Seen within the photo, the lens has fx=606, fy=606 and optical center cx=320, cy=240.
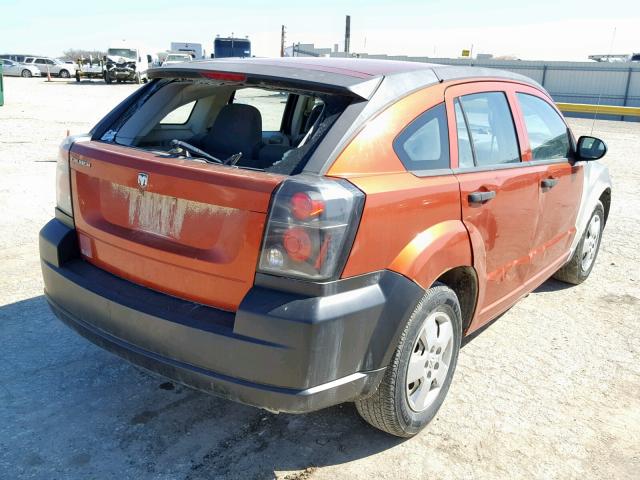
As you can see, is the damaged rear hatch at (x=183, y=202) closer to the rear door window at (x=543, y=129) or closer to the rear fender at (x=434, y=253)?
the rear fender at (x=434, y=253)

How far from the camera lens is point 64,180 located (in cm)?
317

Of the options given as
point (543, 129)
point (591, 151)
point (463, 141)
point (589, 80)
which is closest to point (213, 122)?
point (463, 141)

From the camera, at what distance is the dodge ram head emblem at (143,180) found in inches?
105

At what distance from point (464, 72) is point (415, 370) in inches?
67.5

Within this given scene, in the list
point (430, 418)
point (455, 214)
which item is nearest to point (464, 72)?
Answer: point (455, 214)

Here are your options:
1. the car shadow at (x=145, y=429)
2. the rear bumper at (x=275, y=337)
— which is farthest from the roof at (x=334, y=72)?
the car shadow at (x=145, y=429)

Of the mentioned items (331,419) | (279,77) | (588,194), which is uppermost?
(279,77)

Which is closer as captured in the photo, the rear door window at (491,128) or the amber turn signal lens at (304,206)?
the amber turn signal lens at (304,206)

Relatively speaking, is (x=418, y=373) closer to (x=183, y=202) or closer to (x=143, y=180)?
(x=183, y=202)

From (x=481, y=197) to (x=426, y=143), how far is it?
0.46m

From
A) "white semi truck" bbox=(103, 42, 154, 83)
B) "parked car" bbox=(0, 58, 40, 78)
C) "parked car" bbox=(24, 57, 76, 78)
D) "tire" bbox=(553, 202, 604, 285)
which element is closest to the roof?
"tire" bbox=(553, 202, 604, 285)

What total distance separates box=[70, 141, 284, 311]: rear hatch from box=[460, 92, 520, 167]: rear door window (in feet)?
4.59

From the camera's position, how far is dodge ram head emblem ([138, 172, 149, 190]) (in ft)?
8.75

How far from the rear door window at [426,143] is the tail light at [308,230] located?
1.83 ft
